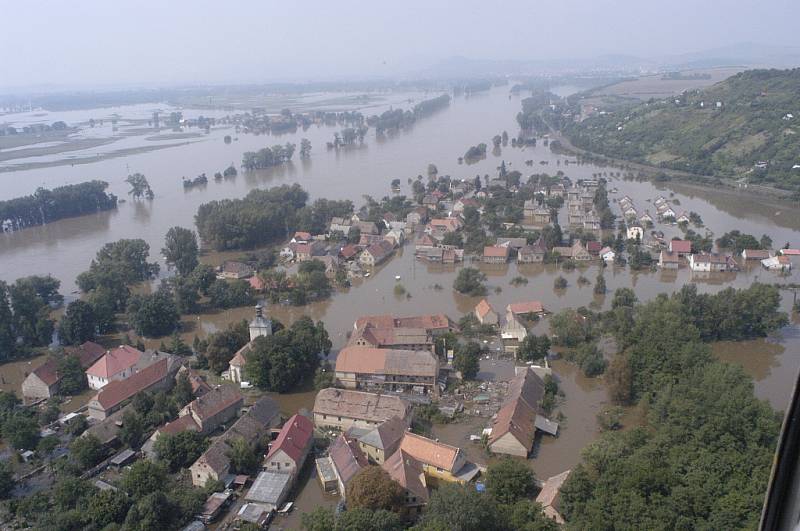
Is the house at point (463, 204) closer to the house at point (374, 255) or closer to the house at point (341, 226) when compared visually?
the house at point (341, 226)

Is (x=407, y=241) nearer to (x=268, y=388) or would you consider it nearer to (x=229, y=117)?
(x=268, y=388)

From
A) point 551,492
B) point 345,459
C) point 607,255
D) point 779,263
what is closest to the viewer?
point 551,492

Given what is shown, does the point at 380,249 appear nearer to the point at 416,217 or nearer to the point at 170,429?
Result: the point at 416,217

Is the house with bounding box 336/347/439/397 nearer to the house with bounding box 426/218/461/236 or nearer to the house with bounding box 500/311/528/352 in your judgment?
the house with bounding box 500/311/528/352

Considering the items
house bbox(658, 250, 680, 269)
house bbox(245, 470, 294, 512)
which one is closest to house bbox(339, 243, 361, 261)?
house bbox(658, 250, 680, 269)

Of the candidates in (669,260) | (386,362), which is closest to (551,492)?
(386,362)

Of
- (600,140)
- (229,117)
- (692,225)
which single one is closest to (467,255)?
(692,225)

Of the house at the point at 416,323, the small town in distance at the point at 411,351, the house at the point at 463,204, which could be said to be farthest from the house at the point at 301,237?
Answer: the house at the point at 416,323
